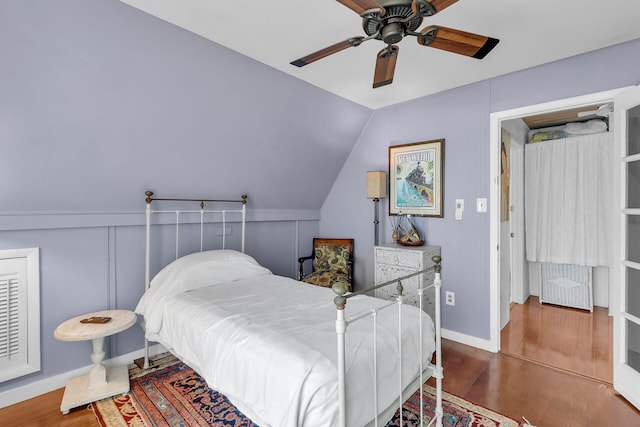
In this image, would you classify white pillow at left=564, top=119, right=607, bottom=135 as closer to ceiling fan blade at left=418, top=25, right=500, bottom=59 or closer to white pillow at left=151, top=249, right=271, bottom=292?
ceiling fan blade at left=418, top=25, right=500, bottom=59

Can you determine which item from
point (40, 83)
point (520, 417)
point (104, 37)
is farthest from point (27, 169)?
point (520, 417)

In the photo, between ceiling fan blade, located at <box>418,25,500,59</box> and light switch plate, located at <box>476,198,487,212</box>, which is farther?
light switch plate, located at <box>476,198,487,212</box>

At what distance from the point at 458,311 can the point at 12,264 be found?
379 cm

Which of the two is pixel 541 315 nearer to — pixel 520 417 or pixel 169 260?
pixel 520 417

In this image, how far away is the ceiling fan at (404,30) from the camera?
4.32 ft

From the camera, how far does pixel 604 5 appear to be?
6.19 feet

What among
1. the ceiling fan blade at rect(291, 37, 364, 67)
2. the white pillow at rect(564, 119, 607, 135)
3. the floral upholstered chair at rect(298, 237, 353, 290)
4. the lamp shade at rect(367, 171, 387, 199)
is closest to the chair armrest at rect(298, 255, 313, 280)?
the floral upholstered chair at rect(298, 237, 353, 290)

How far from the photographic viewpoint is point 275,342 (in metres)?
1.56

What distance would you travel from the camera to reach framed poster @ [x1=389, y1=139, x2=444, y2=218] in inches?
132

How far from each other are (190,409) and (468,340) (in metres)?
2.58

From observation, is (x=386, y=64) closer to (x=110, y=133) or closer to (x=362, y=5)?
(x=362, y=5)

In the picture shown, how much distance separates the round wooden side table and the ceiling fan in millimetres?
2231

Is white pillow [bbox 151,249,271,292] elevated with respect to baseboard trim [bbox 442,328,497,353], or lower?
elevated

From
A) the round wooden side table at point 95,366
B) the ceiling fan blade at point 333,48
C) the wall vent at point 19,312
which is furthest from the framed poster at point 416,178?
the wall vent at point 19,312
